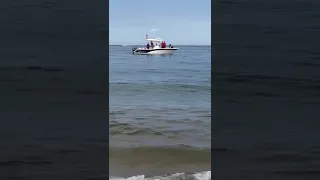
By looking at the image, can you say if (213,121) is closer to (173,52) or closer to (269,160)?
(269,160)

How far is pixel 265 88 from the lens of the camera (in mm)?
1371

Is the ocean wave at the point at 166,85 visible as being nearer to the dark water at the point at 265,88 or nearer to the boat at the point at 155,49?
the dark water at the point at 265,88

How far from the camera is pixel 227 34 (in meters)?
1.31

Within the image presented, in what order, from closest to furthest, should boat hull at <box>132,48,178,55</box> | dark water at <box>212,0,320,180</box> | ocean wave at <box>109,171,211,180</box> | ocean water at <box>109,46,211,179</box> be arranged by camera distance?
dark water at <box>212,0,320,180</box> → ocean wave at <box>109,171,211,180</box> → ocean water at <box>109,46,211,179</box> → boat hull at <box>132,48,178,55</box>

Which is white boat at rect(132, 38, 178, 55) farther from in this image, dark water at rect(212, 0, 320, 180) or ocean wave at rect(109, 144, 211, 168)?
dark water at rect(212, 0, 320, 180)

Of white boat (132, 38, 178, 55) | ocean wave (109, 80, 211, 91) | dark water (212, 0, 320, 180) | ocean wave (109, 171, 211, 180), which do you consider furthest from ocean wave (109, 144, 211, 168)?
white boat (132, 38, 178, 55)

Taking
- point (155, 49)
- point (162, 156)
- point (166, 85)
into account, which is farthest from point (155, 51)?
point (162, 156)
